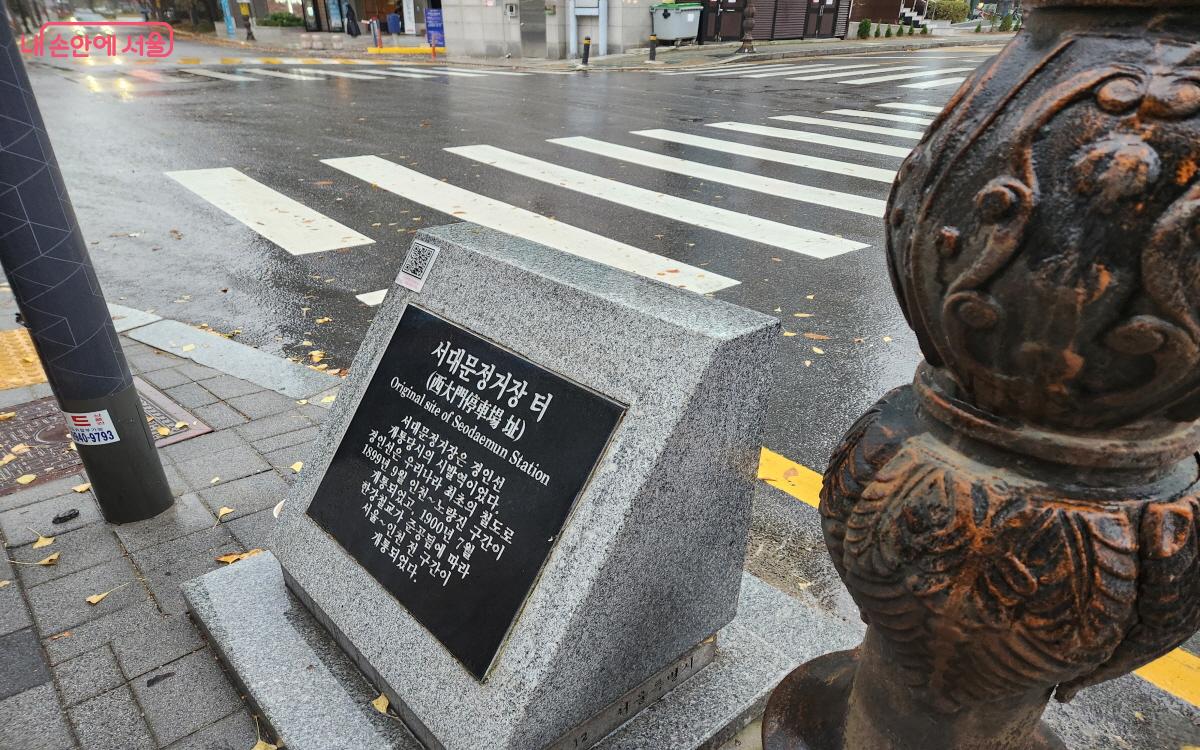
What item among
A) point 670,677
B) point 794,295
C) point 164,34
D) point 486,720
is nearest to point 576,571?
point 486,720

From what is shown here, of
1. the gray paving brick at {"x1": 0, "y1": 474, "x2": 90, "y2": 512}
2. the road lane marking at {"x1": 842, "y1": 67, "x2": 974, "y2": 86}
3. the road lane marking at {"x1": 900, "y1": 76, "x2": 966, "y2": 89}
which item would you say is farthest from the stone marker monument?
the road lane marking at {"x1": 842, "y1": 67, "x2": 974, "y2": 86}

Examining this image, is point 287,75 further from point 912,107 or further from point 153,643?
point 153,643

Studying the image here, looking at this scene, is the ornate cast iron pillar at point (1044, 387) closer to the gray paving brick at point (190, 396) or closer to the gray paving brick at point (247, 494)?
the gray paving brick at point (247, 494)

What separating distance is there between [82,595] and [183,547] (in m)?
0.39

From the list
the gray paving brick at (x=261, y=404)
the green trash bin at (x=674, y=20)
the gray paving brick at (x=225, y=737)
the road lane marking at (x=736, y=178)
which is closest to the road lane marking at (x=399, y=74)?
the green trash bin at (x=674, y=20)

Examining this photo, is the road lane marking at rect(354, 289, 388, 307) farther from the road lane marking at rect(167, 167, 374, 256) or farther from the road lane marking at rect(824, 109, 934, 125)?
the road lane marking at rect(824, 109, 934, 125)

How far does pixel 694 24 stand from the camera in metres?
28.2

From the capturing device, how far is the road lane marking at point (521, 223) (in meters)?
6.18

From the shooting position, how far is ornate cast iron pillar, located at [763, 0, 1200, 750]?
1092 mm

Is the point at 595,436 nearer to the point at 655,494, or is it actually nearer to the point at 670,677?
the point at 655,494

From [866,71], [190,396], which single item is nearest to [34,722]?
[190,396]

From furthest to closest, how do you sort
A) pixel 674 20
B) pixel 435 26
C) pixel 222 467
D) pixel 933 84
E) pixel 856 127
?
pixel 435 26, pixel 674 20, pixel 933 84, pixel 856 127, pixel 222 467

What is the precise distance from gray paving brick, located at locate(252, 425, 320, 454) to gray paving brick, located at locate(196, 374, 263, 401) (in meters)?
0.64

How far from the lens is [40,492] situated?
3.55 metres
